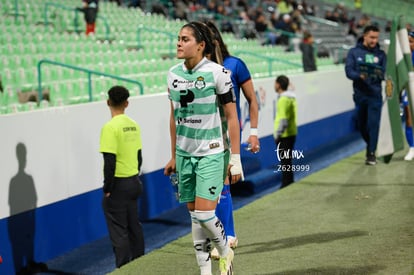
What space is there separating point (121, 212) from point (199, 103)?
2.35 m

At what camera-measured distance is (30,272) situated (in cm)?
751

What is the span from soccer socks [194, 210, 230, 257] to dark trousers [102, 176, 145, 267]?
6.21 feet

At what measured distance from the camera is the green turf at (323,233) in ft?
19.7

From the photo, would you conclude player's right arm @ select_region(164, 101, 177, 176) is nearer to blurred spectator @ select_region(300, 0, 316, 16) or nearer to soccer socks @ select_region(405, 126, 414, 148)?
soccer socks @ select_region(405, 126, 414, 148)

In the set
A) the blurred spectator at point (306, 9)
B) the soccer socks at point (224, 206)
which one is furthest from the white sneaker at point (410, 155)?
the blurred spectator at point (306, 9)

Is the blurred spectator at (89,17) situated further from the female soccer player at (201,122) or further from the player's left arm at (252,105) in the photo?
the female soccer player at (201,122)

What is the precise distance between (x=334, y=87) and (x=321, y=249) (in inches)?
451

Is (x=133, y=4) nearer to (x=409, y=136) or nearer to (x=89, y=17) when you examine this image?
(x=89, y=17)

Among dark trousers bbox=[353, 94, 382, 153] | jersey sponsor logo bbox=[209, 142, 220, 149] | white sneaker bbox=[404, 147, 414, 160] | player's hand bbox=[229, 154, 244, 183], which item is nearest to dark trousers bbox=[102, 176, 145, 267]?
player's hand bbox=[229, 154, 244, 183]

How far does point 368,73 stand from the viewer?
35.0 feet

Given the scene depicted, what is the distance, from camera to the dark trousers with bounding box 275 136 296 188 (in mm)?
10906

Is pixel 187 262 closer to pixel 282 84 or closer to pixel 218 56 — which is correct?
pixel 218 56

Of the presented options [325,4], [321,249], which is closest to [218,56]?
[321,249]

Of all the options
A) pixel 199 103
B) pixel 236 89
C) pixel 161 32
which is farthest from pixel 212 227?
pixel 161 32
